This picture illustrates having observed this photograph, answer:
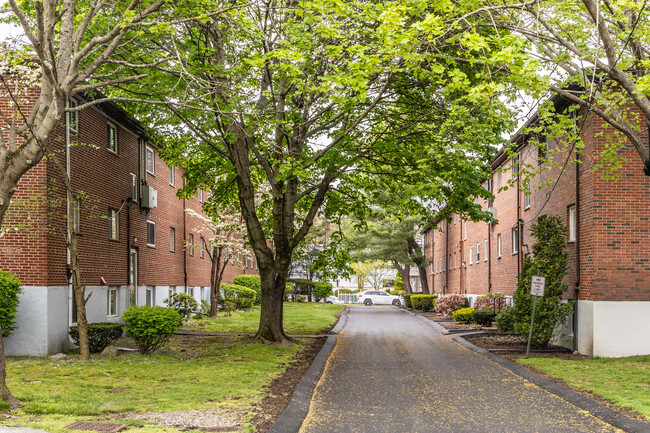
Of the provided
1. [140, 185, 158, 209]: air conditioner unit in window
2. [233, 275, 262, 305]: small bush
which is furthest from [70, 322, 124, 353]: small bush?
[233, 275, 262, 305]: small bush

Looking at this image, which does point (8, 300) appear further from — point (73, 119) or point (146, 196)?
point (146, 196)

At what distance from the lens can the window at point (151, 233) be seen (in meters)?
23.6

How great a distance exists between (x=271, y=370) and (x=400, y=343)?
7.49 m

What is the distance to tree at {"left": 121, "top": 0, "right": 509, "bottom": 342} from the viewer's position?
12234 mm

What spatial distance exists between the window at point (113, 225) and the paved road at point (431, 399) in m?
8.28

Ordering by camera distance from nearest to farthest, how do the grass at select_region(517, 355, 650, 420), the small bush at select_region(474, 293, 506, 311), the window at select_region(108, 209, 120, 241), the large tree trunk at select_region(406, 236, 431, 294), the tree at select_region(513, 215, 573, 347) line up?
the grass at select_region(517, 355, 650, 420), the tree at select_region(513, 215, 573, 347), the window at select_region(108, 209, 120, 241), the small bush at select_region(474, 293, 506, 311), the large tree trunk at select_region(406, 236, 431, 294)

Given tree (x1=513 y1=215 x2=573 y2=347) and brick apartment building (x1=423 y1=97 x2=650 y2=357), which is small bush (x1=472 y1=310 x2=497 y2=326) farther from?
tree (x1=513 y1=215 x2=573 y2=347)

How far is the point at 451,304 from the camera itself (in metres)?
31.5

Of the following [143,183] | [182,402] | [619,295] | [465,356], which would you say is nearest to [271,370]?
[182,402]

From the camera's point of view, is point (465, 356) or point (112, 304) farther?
point (112, 304)

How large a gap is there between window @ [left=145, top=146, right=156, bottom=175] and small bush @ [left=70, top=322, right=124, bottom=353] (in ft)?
31.1

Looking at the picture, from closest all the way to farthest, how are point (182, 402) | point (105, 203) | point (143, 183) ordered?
point (182, 402) < point (105, 203) < point (143, 183)

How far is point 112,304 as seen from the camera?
19344 millimetres

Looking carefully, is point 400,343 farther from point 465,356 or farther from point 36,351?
point 36,351
